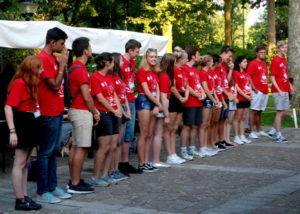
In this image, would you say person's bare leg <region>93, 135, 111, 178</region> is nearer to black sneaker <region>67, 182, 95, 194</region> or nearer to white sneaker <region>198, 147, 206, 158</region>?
black sneaker <region>67, 182, 95, 194</region>

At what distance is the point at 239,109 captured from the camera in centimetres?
1244

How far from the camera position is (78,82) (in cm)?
698

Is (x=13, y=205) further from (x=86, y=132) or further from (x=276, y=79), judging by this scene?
(x=276, y=79)

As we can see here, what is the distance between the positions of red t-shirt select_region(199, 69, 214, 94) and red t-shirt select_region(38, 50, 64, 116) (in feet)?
14.7

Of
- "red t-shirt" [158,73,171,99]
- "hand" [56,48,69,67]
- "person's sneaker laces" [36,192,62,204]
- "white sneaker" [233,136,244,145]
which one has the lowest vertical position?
"person's sneaker laces" [36,192,62,204]

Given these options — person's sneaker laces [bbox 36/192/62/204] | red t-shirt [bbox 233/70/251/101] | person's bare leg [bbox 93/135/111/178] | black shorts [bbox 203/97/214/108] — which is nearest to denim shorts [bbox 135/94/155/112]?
person's bare leg [bbox 93/135/111/178]

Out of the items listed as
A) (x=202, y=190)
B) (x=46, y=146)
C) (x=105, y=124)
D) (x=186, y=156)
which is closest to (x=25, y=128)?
(x=46, y=146)

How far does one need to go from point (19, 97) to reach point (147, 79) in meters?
2.96

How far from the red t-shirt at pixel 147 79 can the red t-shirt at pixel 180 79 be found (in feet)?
3.01

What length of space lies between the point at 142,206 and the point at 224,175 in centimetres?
241

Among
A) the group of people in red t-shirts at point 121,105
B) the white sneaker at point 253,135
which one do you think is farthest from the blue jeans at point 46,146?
the white sneaker at point 253,135

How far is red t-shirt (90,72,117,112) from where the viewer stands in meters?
7.50

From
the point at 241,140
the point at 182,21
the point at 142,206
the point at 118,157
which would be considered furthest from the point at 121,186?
the point at 182,21

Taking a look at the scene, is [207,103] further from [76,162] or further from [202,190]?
[76,162]
